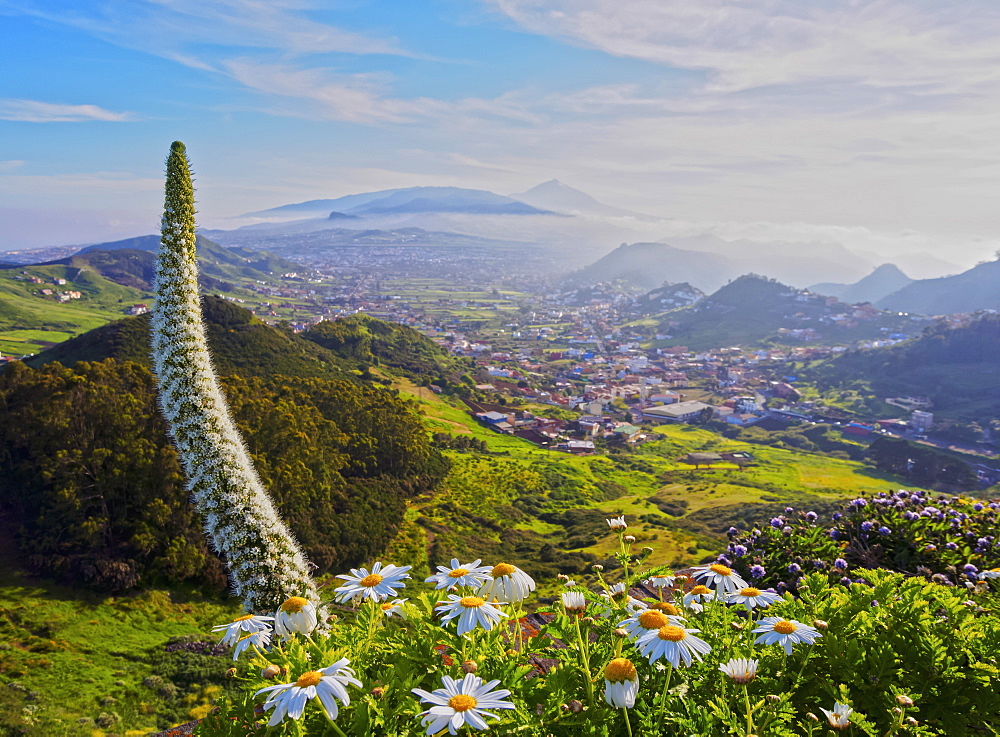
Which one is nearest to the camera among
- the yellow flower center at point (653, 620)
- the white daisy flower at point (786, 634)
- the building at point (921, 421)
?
the yellow flower center at point (653, 620)

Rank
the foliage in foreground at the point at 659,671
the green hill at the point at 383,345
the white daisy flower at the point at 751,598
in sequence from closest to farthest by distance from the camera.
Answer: the foliage in foreground at the point at 659,671 < the white daisy flower at the point at 751,598 < the green hill at the point at 383,345

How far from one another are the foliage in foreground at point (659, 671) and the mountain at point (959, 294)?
20616 cm

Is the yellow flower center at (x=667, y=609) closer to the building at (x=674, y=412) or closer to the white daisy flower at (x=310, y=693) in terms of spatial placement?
the white daisy flower at (x=310, y=693)

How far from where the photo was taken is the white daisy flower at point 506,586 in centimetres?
279

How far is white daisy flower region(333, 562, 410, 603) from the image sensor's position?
112 inches

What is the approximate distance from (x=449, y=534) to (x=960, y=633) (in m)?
23.3

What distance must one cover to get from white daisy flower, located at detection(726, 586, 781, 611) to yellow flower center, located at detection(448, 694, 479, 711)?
1.73m

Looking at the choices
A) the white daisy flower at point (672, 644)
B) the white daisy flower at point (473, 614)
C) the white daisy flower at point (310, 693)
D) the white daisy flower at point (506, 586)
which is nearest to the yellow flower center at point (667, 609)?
the white daisy flower at point (672, 644)

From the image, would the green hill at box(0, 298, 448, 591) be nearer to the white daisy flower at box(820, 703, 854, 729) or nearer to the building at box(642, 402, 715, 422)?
the white daisy flower at box(820, 703, 854, 729)

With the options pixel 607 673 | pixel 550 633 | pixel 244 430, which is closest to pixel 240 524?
pixel 550 633

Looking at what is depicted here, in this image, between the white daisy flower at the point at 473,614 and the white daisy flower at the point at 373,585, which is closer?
the white daisy flower at the point at 473,614

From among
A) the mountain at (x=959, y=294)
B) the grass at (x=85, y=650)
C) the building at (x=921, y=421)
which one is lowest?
the building at (x=921, y=421)

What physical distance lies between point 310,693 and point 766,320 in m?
161

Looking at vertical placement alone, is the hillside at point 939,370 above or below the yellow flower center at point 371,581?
below
